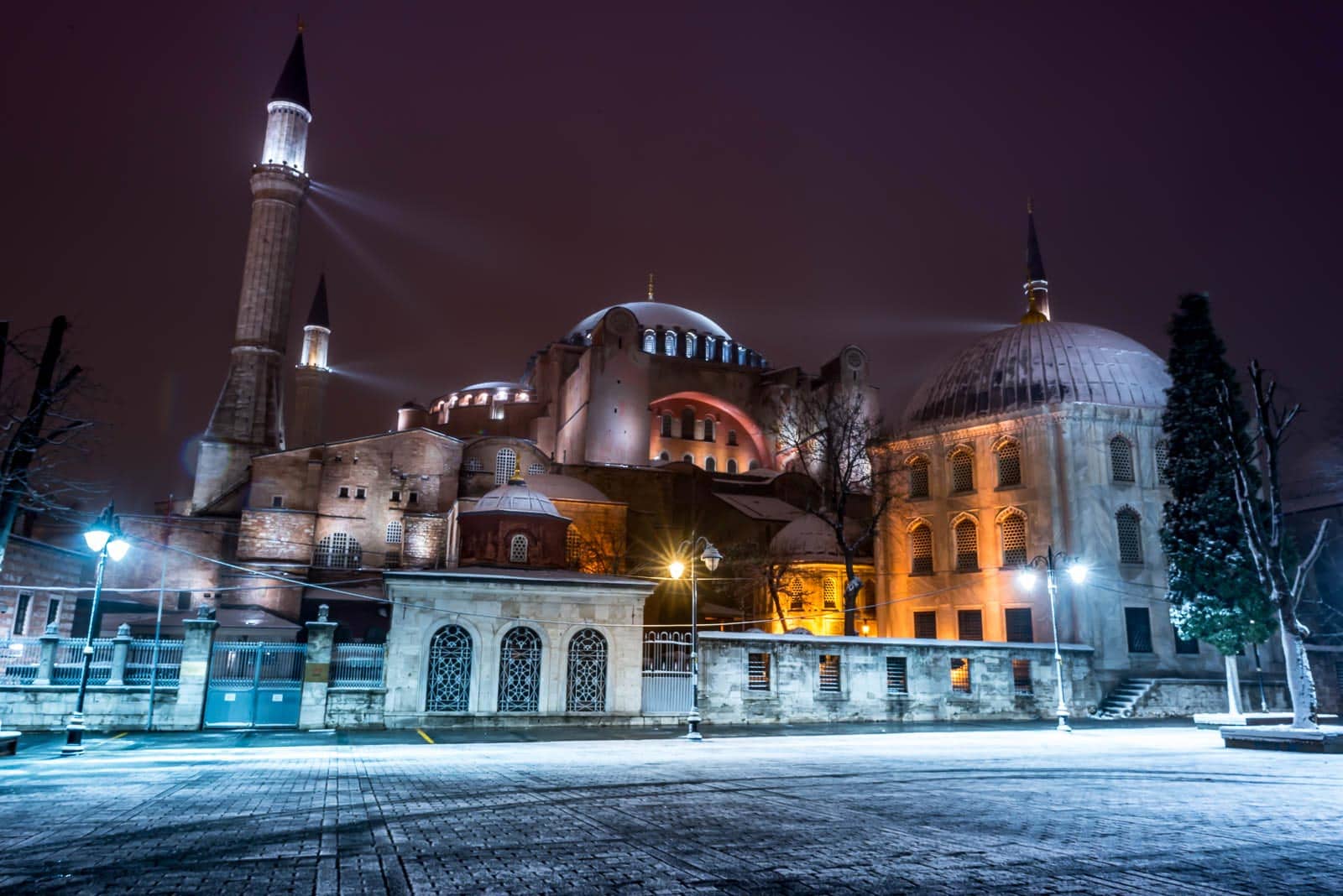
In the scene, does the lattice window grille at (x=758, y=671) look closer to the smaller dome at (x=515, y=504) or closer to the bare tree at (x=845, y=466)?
the bare tree at (x=845, y=466)

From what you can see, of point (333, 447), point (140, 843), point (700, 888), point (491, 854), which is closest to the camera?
point (700, 888)

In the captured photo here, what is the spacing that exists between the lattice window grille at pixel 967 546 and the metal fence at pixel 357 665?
23736 mm

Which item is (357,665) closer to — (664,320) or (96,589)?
(96,589)

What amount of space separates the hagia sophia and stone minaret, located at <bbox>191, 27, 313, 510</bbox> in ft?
0.41

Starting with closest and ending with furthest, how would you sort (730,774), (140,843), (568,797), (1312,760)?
(140,843) → (568,797) → (730,774) → (1312,760)

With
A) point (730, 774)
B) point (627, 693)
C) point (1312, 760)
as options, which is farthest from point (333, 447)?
point (1312, 760)

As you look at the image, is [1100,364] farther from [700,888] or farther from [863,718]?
[700,888]

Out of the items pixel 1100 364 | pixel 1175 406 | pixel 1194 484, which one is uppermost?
pixel 1100 364

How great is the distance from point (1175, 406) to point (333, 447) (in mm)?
37054

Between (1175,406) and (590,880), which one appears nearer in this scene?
(590,880)

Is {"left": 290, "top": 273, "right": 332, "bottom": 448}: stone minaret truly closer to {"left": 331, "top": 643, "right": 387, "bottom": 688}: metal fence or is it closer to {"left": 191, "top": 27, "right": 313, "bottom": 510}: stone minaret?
{"left": 191, "top": 27, "right": 313, "bottom": 510}: stone minaret

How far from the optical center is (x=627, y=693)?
75.3 ft

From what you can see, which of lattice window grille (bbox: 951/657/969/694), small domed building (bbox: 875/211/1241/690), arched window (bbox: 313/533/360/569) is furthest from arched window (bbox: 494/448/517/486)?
lattice window grille (bbox: 951/657/969/694)

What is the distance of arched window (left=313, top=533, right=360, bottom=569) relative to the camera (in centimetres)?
4366
